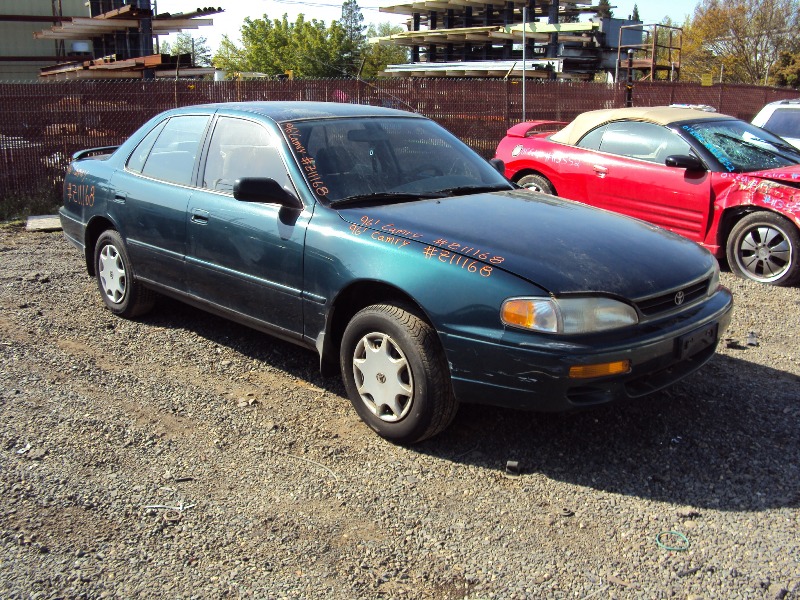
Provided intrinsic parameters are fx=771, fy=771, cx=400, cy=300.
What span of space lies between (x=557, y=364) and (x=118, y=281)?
3.79m

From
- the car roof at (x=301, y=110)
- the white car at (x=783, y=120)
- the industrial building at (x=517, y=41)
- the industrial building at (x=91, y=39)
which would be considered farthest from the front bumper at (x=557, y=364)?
the industrial building at (x=517, y=41)

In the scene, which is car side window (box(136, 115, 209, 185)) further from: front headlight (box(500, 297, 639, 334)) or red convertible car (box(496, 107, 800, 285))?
red convertible car (box(496, 107, 800, 285))

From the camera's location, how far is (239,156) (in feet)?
15.5

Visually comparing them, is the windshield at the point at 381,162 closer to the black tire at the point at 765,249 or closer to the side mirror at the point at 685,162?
the side mirror at the point at 685,162

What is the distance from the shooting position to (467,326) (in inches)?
136

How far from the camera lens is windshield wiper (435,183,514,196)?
4.54m

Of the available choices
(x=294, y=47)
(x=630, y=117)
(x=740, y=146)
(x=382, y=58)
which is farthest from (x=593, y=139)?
(x=294, y=47)

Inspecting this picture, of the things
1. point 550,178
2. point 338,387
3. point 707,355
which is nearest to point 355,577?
point 338,387

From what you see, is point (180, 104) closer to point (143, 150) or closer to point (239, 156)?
point (143, 150)

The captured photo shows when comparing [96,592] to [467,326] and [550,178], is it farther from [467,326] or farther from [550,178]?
[550,178]

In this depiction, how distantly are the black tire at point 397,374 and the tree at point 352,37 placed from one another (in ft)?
189

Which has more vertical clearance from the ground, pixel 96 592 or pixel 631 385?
pixel 631 385

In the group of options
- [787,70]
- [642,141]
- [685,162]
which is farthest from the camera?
[787,70]

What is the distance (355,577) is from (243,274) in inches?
85.5
